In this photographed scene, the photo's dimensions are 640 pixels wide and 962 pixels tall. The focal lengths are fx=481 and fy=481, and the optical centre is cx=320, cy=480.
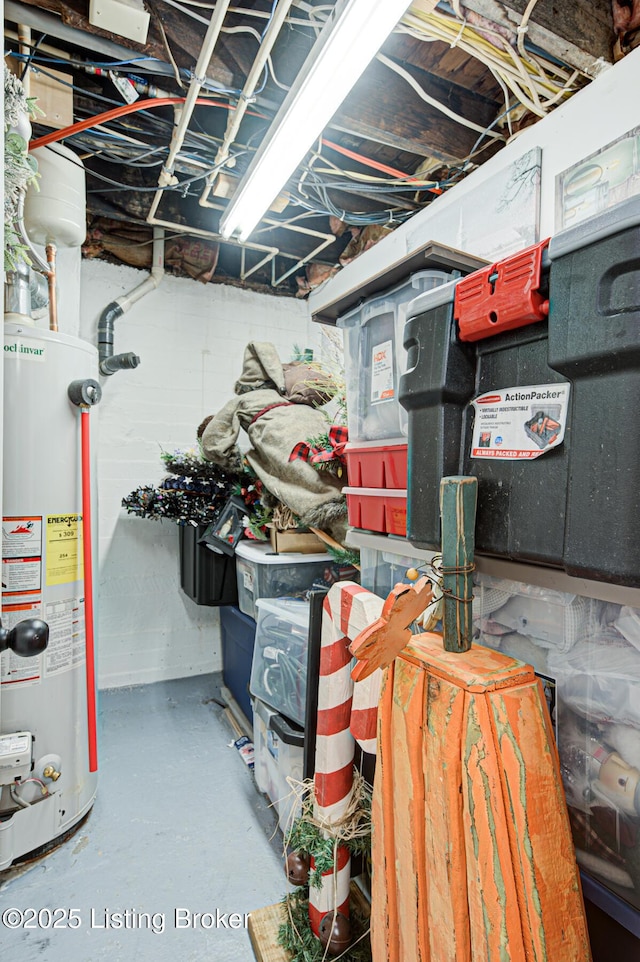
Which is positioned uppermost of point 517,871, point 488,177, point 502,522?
point 488,177

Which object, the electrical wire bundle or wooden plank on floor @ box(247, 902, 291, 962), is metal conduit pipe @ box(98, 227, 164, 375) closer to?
the electrical wire bundle

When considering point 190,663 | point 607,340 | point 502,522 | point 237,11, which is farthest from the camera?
point 190,663

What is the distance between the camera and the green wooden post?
72cm

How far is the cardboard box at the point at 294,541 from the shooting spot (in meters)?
2.14

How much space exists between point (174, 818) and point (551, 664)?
1.67 metres

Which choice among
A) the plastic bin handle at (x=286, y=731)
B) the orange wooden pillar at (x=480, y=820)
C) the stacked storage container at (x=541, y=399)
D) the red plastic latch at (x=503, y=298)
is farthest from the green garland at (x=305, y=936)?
the red plastic latch at (x=503, y=298)

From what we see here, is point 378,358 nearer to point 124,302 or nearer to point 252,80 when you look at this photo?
point 252,80

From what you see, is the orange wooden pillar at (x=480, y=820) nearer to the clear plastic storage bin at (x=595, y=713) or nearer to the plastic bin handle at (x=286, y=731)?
the clear plastic storage bin at (x=595, y=713)

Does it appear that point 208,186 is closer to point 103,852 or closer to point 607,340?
point 607,340

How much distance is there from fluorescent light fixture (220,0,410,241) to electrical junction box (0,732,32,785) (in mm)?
2184

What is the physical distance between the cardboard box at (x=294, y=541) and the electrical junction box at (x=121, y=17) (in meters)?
1.78

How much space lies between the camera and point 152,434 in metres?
3.03

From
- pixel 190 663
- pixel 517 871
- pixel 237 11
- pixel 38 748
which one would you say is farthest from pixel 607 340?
pixel 190 663

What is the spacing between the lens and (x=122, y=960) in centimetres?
130
